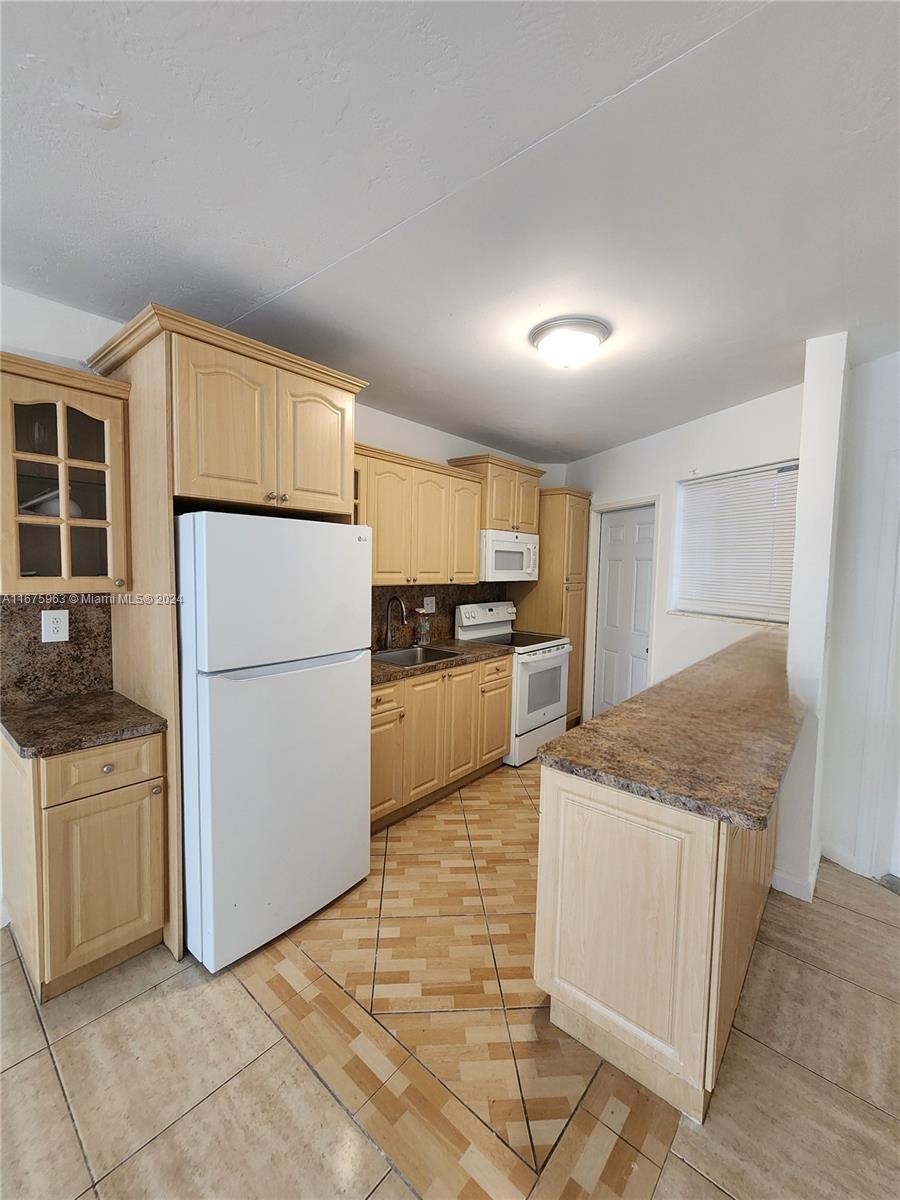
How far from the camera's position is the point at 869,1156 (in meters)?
1.21

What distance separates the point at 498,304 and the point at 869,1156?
2701mm

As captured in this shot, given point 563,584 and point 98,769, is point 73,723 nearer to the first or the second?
point 98,769

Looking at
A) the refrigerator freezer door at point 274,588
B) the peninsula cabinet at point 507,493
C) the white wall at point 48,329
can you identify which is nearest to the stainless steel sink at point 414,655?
the peninsula cabinet at point 507,493

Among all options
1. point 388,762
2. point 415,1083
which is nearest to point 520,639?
Answer: point 388,762

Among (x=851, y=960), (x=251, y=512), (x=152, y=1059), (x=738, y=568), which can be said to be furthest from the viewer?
(x=738, y=568)

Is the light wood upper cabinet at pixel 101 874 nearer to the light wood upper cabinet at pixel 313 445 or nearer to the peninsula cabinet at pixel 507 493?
the light wood upper cabinet at pixel 313 445

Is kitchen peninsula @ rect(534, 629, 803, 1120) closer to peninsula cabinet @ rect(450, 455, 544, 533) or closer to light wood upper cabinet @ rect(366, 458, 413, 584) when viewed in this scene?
light wood upper cabinet @ rect(366, 458, 413, 584)

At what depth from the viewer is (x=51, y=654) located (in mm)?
1896

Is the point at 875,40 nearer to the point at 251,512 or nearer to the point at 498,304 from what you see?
the point at 498,304

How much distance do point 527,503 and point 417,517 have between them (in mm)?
1253

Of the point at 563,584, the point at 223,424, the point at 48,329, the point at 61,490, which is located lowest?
the point at 563,584

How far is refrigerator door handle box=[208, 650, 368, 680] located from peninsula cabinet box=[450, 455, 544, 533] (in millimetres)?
1825

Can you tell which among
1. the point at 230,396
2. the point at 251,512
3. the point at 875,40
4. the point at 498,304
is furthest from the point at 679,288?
the point at 251,512

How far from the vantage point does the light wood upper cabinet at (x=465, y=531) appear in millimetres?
3318
